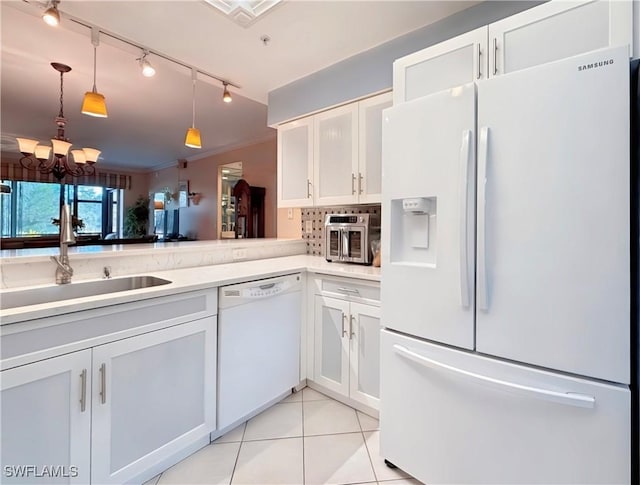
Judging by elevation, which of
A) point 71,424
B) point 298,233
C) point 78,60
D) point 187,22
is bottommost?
point 71,424

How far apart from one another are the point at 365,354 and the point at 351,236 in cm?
89

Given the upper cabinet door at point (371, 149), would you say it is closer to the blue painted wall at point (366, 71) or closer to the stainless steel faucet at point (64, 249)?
the blue painted wall at point (366, 71)

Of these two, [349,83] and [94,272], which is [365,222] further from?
[94,272]

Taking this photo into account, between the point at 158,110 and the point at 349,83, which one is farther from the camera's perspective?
the point at 158,110

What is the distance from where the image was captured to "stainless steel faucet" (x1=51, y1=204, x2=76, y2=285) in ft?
5.13

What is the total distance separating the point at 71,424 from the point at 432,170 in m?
1.73

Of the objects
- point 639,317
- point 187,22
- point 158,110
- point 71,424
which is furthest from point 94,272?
point 158,110

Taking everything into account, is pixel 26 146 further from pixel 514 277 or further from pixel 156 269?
pixel 514 277

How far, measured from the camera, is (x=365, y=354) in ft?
6.43

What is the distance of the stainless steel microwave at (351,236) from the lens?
2389 millimetres

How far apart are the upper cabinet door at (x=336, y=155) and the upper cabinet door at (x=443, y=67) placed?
2.25 ft

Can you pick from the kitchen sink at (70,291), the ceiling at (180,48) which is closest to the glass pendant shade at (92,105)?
the ceiling at (180,48)

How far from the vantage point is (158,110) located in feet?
13.5

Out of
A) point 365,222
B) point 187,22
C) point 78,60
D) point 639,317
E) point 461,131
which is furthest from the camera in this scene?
point 78,60
